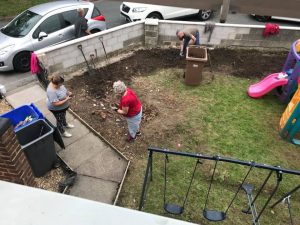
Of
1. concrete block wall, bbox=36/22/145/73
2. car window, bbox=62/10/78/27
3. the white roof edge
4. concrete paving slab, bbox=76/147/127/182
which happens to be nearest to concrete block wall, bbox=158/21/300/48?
concrete block wall, bbox=36/22/145/73

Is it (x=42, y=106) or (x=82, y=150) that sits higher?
(x=42, y=106)

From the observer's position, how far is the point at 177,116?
7605 mm

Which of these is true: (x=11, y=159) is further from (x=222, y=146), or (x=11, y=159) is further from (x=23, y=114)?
(x=222, y=146)

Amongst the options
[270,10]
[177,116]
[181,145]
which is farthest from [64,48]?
[270,10]

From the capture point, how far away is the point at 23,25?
970cm

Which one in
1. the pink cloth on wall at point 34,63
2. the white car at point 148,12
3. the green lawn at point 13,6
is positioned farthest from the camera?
the green lawn at point 13,6

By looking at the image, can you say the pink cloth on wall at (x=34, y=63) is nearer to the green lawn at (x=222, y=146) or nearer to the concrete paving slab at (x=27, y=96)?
the concrete paving slab at (x=27, y=96)

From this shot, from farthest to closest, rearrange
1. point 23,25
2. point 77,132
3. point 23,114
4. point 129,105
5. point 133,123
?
point 23,25 → point 77,132 → point 133,123 → point 23,114 → point 129,105

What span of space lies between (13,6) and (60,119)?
11228mm

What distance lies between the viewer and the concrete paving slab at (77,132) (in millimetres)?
6708

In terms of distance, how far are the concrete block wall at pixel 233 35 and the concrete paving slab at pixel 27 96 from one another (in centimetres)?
459

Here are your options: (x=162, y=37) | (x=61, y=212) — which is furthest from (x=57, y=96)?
(x=162, y=37)

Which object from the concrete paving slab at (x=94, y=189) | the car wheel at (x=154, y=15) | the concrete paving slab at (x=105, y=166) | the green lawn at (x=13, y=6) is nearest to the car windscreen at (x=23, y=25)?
the car wheel at (x=154, y=15)

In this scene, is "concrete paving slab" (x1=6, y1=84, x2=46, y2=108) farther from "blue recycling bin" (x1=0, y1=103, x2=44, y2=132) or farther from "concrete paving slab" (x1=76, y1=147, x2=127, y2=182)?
"concrete paving slab" (x1=76, y1=147, x2=127, y2=182)
